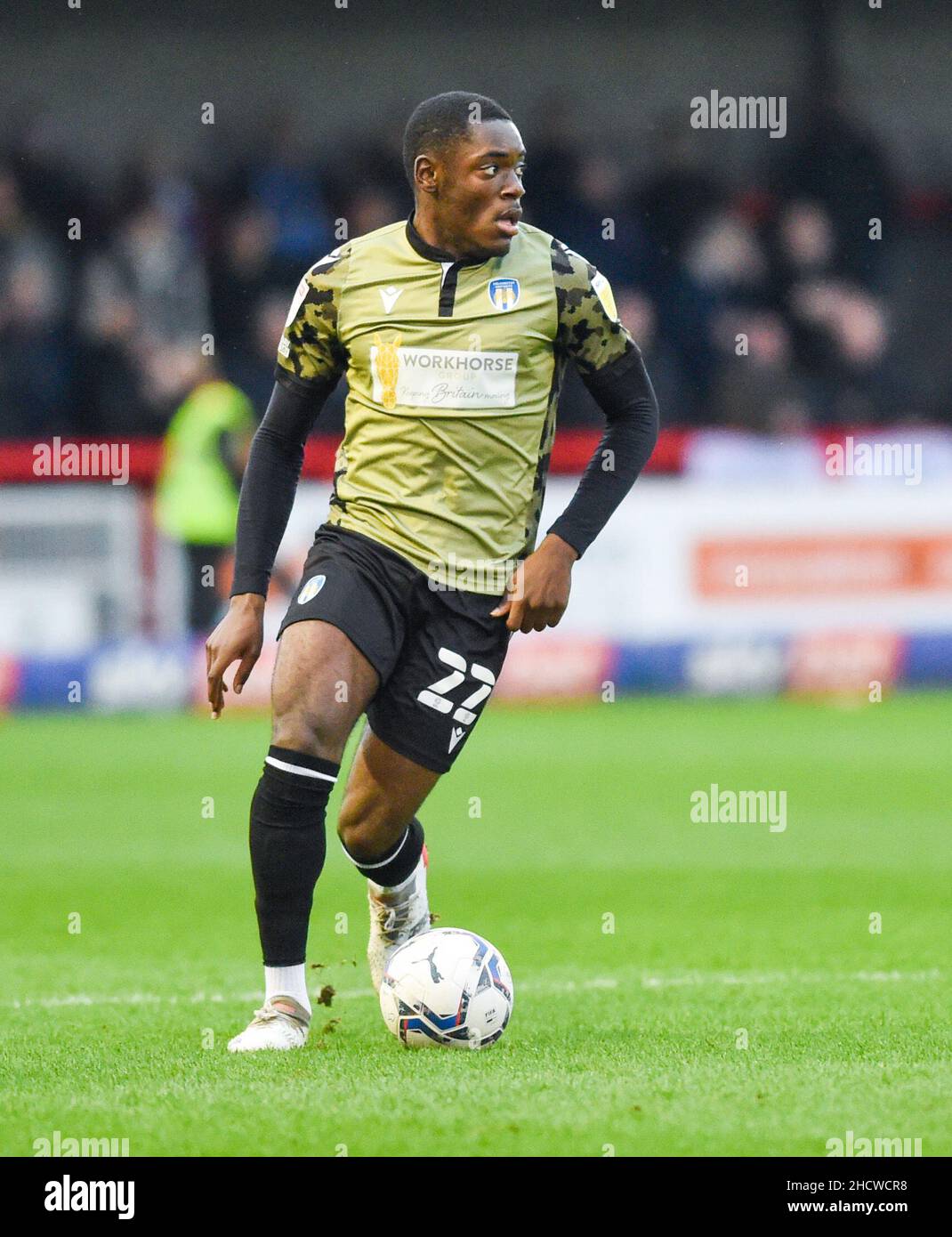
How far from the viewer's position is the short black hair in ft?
16.7

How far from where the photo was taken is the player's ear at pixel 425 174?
514 centimetres

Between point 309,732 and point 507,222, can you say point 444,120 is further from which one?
point 309,732

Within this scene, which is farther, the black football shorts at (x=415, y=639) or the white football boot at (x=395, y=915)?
the white football boot at (x=395, y=915)

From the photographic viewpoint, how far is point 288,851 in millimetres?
4887

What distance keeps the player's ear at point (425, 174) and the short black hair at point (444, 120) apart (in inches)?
0.5

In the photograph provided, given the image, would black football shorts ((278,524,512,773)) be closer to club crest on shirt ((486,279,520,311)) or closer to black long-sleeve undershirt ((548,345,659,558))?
black long-sleeve undershirt ((548,345,659,558))

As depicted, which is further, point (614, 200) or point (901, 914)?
point (614, 200)

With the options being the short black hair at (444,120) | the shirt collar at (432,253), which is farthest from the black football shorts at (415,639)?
the short black hair at (444,120)

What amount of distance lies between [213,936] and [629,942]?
1428 mm

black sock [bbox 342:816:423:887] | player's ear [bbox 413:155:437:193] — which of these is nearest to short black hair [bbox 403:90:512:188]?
player's ear [bbox 413:155:437:193]

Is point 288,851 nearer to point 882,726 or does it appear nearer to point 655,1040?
point 655,1040

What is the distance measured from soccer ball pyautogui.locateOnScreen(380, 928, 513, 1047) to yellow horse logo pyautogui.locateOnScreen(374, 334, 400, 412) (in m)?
1.38

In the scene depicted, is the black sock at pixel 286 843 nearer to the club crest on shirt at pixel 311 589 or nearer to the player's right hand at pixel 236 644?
the player's right hand at pixel 236 644
